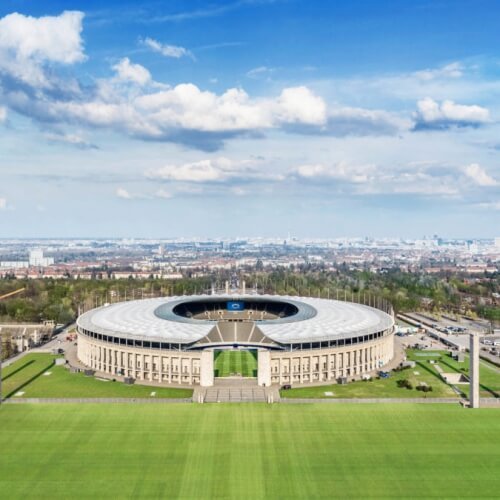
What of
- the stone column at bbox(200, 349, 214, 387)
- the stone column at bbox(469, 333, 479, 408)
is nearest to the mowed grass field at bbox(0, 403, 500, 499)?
the stone column at bbox(469, 333, 479, 408)

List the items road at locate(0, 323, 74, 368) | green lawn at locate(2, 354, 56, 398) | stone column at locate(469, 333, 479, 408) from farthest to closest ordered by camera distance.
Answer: road at locate(0, 323, 74, 368) < green lawn at locate(2, 354, 56, 398) < stone column at locate(469, 333, 479, 408)

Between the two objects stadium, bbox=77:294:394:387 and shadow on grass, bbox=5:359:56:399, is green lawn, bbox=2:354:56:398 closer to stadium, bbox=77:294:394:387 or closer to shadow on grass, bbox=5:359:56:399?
shadow on grass, bbox=5:359:56:399

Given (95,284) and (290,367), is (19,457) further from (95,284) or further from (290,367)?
(95,284)

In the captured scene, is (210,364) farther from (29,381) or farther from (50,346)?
(50,346)

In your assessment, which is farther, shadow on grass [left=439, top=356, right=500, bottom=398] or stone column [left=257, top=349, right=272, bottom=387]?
stone column [left=257, top=349, right=272, bottom=387]

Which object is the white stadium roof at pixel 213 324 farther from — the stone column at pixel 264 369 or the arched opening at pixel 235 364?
the arched opening at pixel 235 364

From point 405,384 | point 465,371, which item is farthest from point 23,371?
point 465,371

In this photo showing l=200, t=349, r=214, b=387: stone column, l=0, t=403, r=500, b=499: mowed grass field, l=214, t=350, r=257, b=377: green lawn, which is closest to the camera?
l=0, t=403, r=500, b=499: mowed grass field
